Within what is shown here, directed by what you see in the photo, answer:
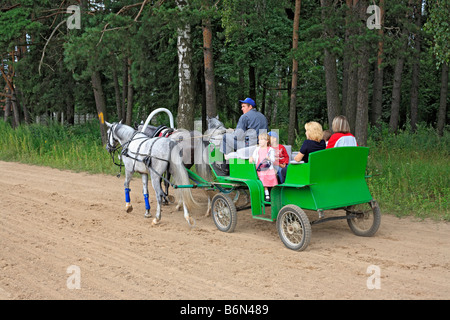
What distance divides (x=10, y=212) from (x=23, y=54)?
14.0 m

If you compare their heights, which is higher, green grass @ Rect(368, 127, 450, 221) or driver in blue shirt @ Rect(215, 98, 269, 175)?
driver in blue shirt @ Rect(215, 98, 269, 175)

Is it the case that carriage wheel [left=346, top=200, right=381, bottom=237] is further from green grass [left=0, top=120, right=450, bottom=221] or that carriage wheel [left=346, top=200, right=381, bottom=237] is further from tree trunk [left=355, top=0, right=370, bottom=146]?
tree trunk [left=355, top=0, right=370, bottom=146]

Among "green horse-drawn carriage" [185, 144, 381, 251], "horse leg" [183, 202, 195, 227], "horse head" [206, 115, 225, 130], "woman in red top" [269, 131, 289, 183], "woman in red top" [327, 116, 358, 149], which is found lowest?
"horse leg" [183, 202, 195, 227]

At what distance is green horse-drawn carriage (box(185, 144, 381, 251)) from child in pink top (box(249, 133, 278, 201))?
0.08m

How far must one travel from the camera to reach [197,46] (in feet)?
63.6

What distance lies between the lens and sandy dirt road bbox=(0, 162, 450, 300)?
200 inches

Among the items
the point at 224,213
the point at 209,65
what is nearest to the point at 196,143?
the point at 224,213

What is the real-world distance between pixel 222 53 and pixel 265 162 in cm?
1550

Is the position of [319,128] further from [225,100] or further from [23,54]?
[23,54]

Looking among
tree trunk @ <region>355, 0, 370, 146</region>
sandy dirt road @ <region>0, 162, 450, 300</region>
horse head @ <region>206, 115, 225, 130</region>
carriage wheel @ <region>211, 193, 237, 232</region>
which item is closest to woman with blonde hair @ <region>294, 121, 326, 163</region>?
sandy dirt road @ <region>0, 162, 450, 300</region>

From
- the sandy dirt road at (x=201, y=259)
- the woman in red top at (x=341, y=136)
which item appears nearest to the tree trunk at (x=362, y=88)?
the sandy dirt road at (x=201, y=259)

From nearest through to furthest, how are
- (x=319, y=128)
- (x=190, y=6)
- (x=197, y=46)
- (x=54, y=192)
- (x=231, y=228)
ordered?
(x=319, y=128), (x=231, y=228), (x=54, y=192), (x=190, y=6), (x=197, y=46)

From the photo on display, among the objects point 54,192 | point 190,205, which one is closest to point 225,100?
point 54,192

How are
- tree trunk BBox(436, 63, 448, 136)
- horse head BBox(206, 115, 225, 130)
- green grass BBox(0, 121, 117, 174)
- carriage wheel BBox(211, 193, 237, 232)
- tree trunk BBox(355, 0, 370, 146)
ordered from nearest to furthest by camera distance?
carriage wheel BBox(211, 193, 237, 232) < horse head BBox(206, 115, 225, 130) < tree trunk BBox(355, 0, 370, 146) < green grass BBox(0, 121, 117, 174) < tree trunk BBox(436, 63, 448, 136)
